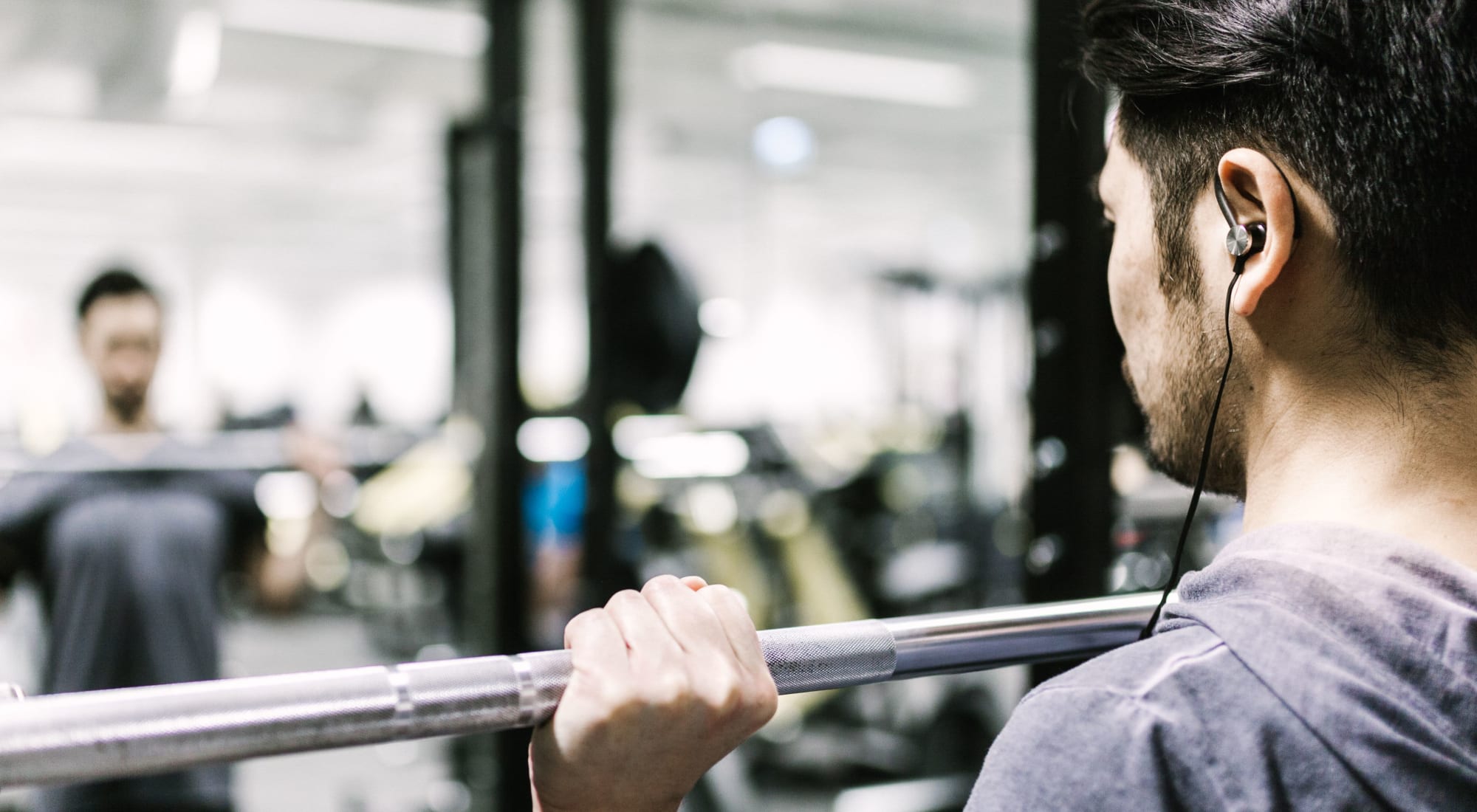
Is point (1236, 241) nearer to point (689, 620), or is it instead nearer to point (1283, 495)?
point (1283, 495)

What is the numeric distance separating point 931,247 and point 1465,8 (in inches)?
314

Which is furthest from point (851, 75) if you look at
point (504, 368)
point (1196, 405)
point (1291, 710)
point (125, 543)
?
point (1291, 710)

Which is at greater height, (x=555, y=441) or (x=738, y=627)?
(x=738, y=627)

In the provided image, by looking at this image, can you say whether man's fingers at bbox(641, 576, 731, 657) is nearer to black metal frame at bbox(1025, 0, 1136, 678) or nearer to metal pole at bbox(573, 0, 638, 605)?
black metal frame at bbox(1025, 0, 1136, 678)

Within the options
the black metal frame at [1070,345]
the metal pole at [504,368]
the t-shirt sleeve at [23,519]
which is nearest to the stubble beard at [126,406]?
the t-shirt sleeve at [23,519]

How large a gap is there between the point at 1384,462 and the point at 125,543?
2508 millimetres

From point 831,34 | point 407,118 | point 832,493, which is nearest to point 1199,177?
point 832,493

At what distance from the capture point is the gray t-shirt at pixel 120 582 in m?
2.39

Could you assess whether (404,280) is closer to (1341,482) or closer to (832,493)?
(832,493)

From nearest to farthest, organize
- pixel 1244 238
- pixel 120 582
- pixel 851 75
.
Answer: pixel 1244 238
pixel 120 582
pixel 851 75

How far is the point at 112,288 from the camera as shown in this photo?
263cm

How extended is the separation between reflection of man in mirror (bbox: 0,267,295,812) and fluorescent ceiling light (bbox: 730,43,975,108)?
394cm

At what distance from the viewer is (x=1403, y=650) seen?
0.51 metres

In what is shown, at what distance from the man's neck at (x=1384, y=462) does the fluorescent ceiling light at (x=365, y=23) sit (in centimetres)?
472
